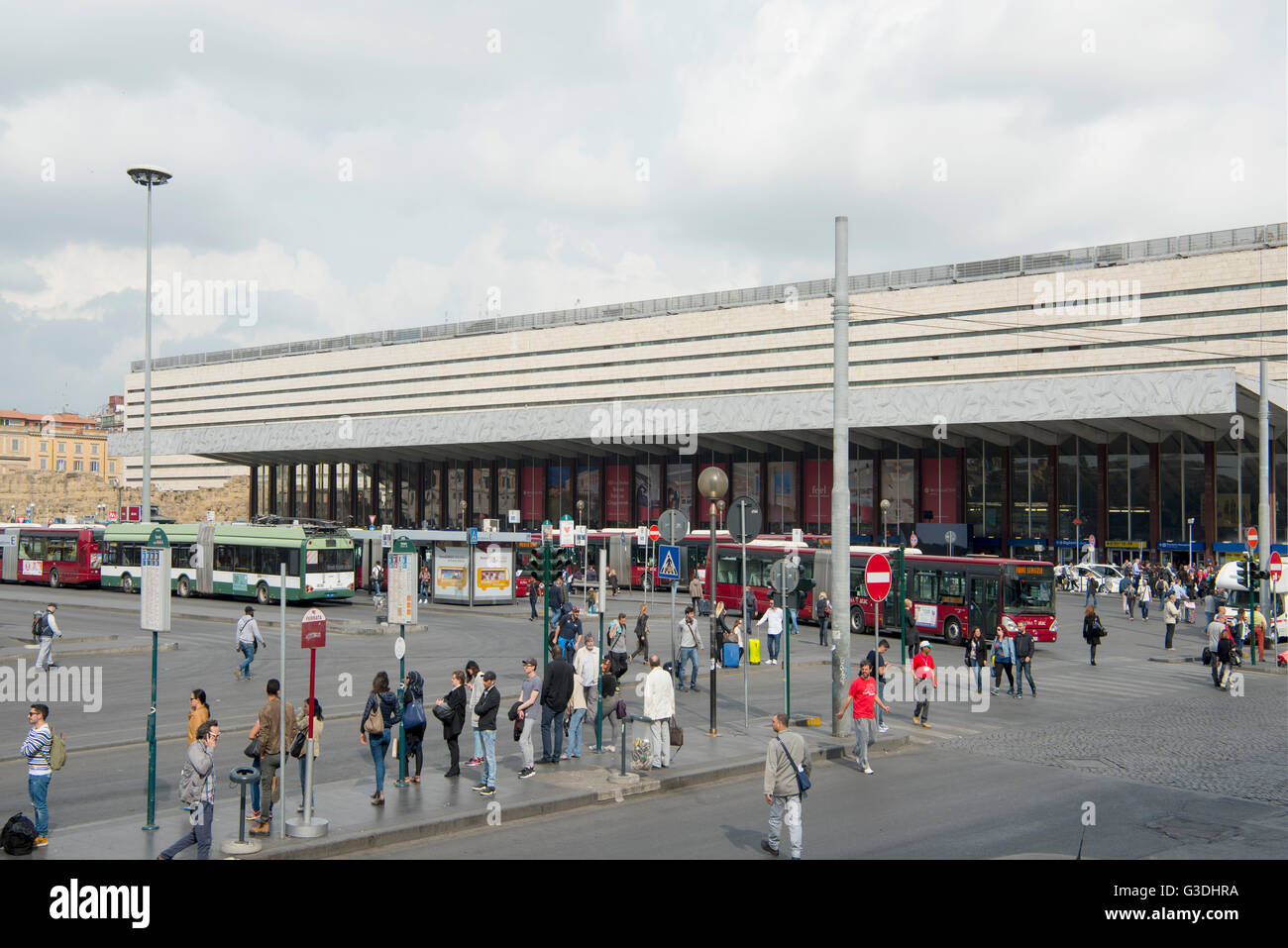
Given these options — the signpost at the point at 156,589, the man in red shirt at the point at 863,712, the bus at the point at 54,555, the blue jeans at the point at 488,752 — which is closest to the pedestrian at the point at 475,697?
the blue jeans at the point at 488,752

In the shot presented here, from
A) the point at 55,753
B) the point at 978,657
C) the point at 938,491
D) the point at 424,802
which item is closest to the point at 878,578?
the point at 978,657

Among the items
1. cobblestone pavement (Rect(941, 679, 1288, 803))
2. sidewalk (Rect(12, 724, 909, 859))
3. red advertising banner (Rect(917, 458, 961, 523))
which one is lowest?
cobblestone pavement (Rect(941, 679, 1288, 803))

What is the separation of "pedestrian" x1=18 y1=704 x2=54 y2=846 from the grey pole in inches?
434

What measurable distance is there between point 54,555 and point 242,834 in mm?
45924

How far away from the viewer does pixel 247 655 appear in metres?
23.7

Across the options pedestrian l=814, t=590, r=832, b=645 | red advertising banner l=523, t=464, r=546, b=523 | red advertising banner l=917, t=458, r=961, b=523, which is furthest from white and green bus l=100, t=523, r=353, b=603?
red advertising banner l=523, t=464, r=546, b=523

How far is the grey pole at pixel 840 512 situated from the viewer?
17406 mm

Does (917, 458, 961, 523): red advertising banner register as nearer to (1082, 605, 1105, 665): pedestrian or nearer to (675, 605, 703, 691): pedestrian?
(1082, 605, 1105, 665): pedestrian

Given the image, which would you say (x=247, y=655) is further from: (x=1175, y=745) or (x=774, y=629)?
(x=1175, y=745)

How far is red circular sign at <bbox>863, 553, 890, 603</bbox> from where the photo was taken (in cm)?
1708

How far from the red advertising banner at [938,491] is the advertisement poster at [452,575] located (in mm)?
32384
